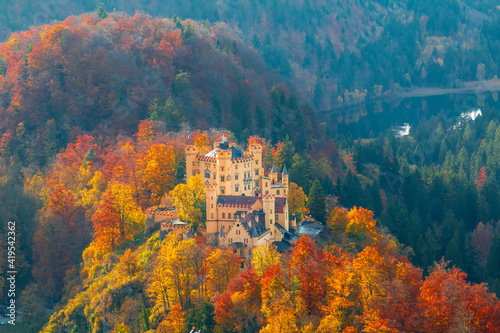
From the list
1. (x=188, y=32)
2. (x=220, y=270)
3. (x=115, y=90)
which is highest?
(x=188, y=32)

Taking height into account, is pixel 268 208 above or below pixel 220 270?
above

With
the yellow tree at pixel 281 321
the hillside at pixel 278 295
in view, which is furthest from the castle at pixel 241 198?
the yellow tree at pixel 281 321

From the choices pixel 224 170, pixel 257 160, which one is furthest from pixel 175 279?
pixel 257 160

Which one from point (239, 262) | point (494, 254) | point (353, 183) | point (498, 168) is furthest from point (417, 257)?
point (498, 168)

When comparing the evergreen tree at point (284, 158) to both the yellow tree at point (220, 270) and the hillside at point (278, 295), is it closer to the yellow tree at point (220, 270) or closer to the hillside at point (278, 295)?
the hillside at point (278, 295)

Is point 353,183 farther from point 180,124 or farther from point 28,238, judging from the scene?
point 28,238

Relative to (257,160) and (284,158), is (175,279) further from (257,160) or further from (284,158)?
(284,158)

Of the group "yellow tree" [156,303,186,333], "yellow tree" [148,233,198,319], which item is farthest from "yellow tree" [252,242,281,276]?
"yellow tree" [156,303,186,333]
